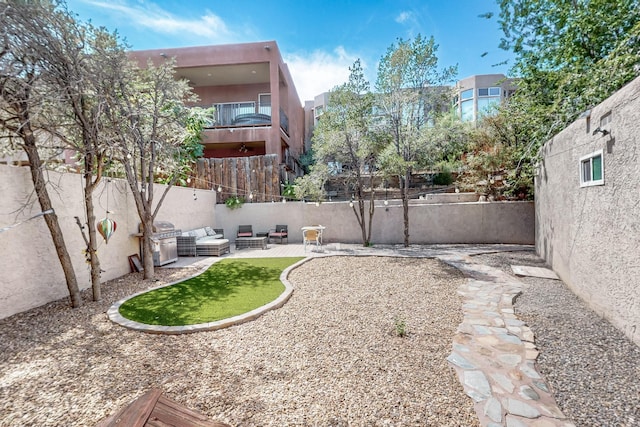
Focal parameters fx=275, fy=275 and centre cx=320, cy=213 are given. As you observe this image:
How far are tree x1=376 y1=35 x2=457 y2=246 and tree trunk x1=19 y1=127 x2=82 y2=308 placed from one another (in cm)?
873

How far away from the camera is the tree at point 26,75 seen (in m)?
3.97

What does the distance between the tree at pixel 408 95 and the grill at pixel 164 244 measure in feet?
→ 24.5

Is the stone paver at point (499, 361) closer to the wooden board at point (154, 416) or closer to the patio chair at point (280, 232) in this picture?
the wooden board at point (154, 416)

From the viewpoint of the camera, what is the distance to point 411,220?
1150 cm

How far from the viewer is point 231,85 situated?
16.8 metres

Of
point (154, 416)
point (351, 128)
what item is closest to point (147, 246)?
point (154, 416)

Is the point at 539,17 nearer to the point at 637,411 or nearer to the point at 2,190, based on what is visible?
the point at 637,411

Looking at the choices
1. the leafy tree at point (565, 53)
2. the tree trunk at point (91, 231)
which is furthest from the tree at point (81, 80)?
the leafy tree at point (565, 53)

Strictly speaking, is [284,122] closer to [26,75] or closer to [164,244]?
[164,244]

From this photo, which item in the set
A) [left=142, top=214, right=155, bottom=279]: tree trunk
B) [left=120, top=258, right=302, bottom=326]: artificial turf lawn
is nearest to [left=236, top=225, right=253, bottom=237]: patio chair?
[left=120, top=258, right=302, bottom=326]: artificial turf lawn

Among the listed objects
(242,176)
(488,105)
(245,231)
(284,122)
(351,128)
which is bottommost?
(245,231)

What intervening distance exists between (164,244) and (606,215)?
9.74 m

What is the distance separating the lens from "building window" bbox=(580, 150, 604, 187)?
14.0 ft

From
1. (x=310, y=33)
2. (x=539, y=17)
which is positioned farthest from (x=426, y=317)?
(x=310, y=33)
